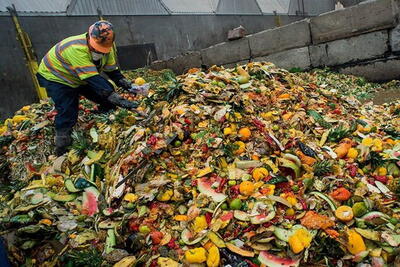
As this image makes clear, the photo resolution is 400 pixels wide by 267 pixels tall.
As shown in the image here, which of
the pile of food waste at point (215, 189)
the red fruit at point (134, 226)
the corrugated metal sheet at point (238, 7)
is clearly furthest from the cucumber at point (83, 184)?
the corrugated metal sheet at point (238, 7)

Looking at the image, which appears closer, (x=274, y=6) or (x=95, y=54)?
(x=95, y=54)

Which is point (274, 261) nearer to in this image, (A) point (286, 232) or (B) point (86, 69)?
(A) point (286, 232)

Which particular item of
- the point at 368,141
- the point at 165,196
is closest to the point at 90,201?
the point at 165,196

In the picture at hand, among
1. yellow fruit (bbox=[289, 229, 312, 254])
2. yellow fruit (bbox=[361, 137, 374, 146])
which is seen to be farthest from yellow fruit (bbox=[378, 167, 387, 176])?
yellow fruit (bbox=[289, 229, 312, 254])

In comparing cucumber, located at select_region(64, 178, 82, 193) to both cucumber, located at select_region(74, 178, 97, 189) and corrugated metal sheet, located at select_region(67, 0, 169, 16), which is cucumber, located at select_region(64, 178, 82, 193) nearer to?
cucumber, located at select_region(74, 178, 97, 189)

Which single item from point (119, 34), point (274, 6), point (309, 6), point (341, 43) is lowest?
point (341, 43)

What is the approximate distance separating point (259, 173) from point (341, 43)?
21.0 feet

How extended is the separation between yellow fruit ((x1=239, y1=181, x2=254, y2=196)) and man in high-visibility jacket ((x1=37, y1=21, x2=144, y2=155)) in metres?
2.38

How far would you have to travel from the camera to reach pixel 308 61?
8.63 m

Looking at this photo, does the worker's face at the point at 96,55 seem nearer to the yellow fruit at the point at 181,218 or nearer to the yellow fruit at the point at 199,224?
the yellow fruit at the point at 181,218

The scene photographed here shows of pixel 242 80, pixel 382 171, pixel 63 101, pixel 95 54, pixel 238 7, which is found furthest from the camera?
pixel 238 7

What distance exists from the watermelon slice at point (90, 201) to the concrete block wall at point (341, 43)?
7.38 metres

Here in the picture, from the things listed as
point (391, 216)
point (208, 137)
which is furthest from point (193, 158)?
point (391, 216)

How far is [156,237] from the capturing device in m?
2.84
